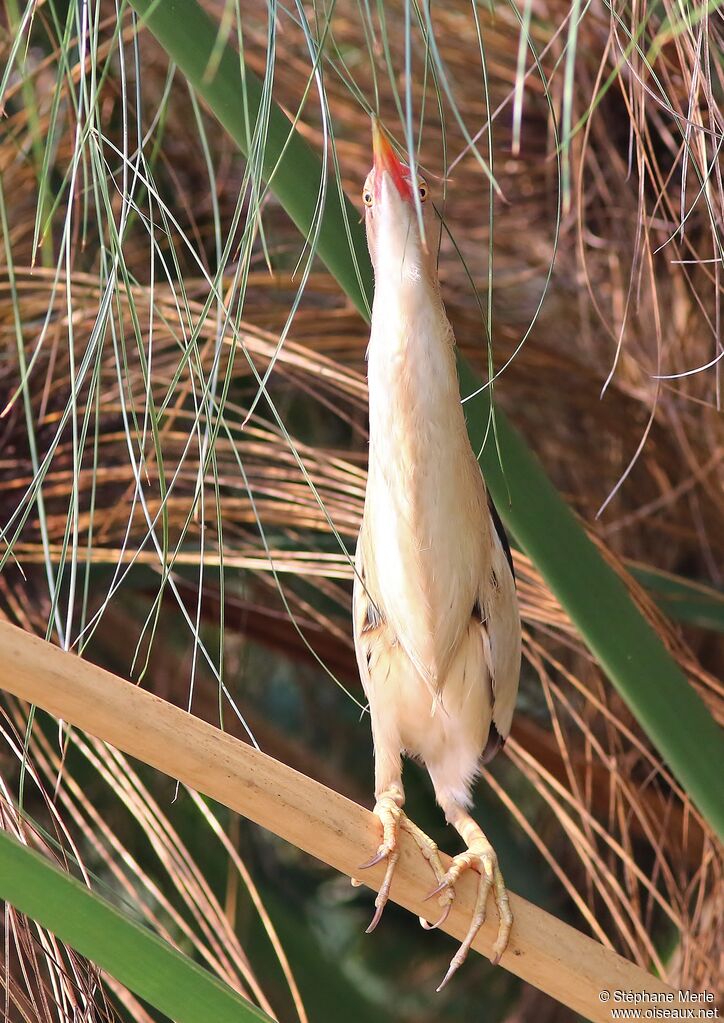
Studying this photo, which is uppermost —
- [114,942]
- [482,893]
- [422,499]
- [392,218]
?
[392,218]

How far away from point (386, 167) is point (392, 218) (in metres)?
0.03

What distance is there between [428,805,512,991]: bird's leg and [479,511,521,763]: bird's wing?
0.32ft

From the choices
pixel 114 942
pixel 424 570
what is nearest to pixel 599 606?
pixel 424 570

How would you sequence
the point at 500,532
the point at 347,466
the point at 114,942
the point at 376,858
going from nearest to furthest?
1. the point at 114,942
2. the point at 376,858
3. the point at 500,532
4. the point at 347,466

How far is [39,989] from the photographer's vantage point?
655 millimetres

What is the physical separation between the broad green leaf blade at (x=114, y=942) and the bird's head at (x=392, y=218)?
385 millimetres

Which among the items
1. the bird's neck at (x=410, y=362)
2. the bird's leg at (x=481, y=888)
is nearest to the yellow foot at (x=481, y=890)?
the bird's leg at (x=481, y=888)

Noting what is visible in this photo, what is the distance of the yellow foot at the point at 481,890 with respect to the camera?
645 millimetres

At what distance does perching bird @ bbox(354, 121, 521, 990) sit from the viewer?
66 cm

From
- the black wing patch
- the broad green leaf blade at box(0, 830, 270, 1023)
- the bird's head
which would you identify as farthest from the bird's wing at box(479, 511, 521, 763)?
the broad green leaf blade at box(0, 830, 270, 1023)

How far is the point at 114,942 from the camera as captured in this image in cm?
Result: 47

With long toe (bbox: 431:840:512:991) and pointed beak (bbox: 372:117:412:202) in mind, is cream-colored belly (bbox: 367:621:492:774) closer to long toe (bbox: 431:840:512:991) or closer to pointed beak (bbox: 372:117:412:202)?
long toe (bbox: 431:840:512:991)

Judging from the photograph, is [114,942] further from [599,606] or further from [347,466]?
[347,466]

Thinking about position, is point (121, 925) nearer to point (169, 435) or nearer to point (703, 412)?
point (169, 435)
